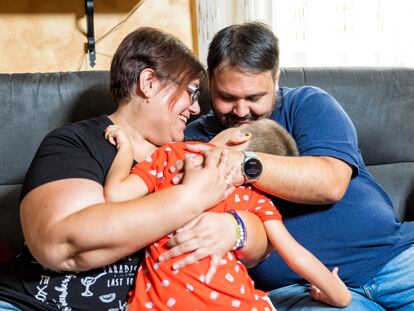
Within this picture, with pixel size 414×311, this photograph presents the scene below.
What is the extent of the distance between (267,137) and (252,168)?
0.40ft

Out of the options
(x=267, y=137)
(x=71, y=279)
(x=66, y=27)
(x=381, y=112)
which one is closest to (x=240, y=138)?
(x=267, y=137)

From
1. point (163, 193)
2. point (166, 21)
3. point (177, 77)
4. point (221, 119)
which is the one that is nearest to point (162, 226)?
point (163, 193)

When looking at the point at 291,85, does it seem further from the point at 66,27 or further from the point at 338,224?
the point at 66,27

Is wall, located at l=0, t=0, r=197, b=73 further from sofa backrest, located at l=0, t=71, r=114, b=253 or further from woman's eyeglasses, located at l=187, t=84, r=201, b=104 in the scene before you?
woman's eyeglasses, located at l=187, t=84, r=201, b=104

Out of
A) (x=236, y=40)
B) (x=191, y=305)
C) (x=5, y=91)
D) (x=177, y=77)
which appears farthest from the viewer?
(x=5, y=91)

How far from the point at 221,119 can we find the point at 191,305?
0.73 m

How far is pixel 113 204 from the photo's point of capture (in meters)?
1.22

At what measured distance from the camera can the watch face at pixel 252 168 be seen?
135 centimetres

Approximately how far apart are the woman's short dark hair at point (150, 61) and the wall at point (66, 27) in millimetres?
1135

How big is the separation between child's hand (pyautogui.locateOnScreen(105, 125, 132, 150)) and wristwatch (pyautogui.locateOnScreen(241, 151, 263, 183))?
0.30 metres

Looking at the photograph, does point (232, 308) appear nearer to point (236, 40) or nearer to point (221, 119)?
point (221, 119)

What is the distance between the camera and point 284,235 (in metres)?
1.32

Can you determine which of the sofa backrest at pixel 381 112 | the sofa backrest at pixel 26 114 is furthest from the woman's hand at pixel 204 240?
the sofa backrest at pixel 381 112

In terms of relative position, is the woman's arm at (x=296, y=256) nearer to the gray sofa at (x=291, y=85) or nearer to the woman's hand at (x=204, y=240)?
the woman's hand at (x=204, y=240)
